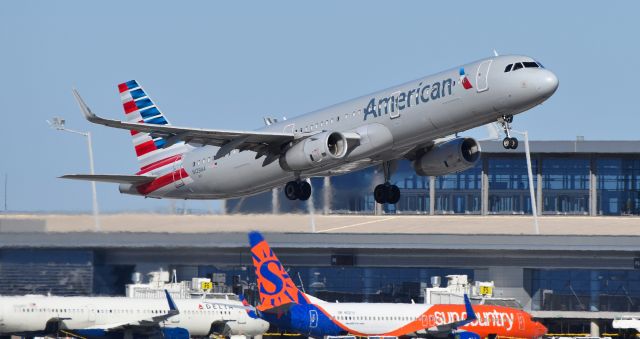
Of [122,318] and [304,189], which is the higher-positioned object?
[304,189]

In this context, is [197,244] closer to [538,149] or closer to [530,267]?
[530,267]

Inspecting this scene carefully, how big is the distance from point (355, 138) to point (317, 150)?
1643 mm

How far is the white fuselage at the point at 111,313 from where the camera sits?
73500 mm

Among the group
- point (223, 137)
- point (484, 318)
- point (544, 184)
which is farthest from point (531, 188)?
point (223, 137)

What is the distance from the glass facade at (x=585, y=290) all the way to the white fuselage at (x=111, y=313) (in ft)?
81.2

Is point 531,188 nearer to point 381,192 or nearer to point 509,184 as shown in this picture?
point 509,184

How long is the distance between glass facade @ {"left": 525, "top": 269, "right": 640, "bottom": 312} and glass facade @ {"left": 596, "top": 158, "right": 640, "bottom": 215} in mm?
22307

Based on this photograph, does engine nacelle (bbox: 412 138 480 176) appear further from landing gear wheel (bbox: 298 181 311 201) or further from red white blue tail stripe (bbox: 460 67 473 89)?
red white blue tail stripe (bbox: 460 67 473 89)

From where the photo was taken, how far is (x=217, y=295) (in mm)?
84812

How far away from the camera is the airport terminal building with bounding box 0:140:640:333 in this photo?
8862 centimetres

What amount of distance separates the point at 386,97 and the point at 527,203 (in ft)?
207

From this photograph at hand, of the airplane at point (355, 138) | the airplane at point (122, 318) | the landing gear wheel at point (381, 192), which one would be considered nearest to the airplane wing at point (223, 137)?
the airplane at point (355, 138)

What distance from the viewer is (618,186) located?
397 feet

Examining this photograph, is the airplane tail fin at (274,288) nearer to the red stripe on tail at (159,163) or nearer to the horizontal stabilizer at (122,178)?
the red stripe on tail at (159,163)
